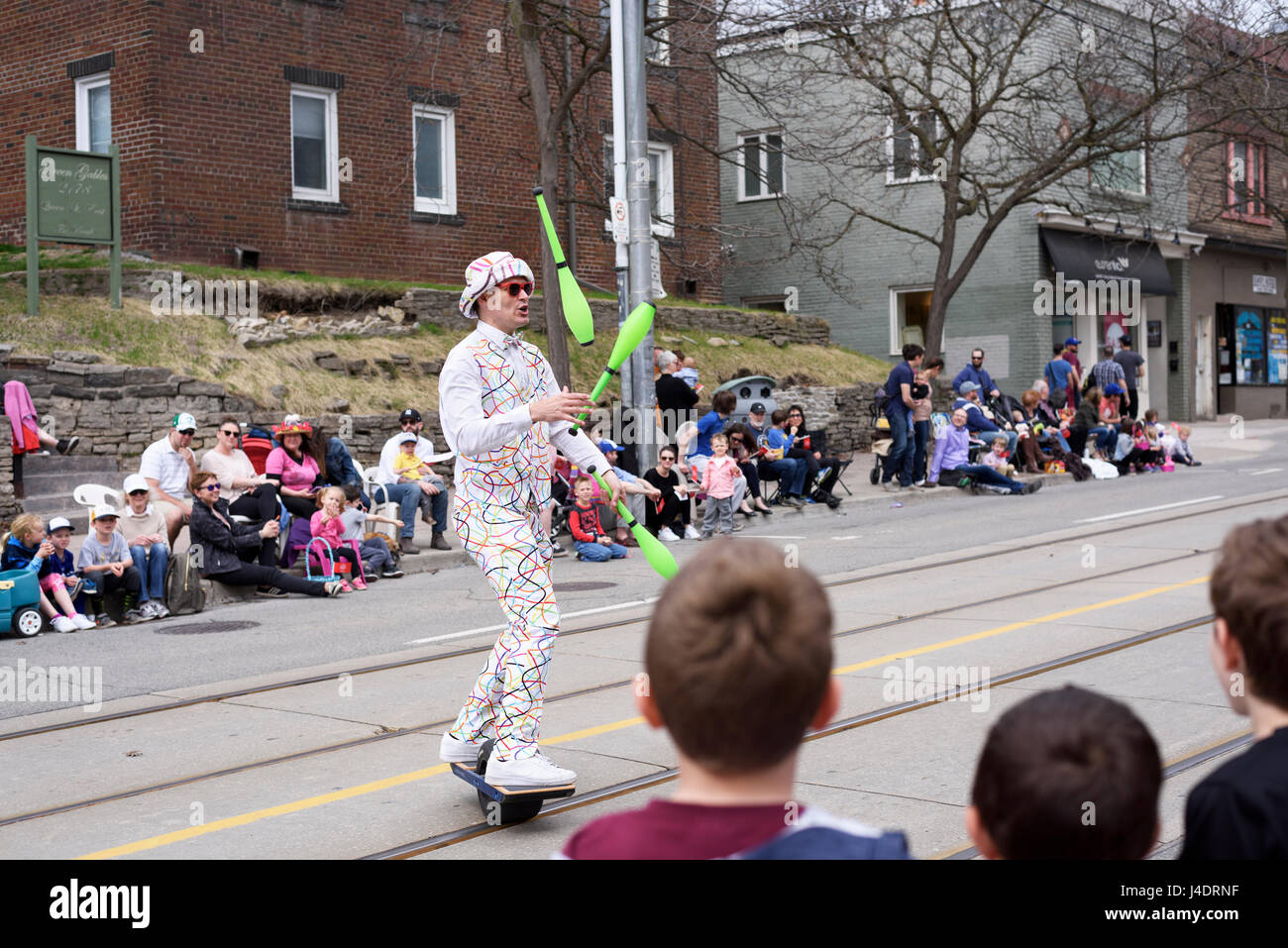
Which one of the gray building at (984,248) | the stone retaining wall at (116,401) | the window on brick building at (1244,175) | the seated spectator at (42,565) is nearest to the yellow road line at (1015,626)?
the seated spectator at (42,565)

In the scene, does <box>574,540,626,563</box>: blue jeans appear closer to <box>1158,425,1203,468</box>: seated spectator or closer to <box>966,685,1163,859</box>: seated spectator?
<box>1158,425,1203,468</box>: seated spectator

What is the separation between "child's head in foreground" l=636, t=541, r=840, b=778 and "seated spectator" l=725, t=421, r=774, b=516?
1542cm

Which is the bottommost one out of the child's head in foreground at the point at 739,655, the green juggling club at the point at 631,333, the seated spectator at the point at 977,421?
the child's head in foreground at the point at 739,655

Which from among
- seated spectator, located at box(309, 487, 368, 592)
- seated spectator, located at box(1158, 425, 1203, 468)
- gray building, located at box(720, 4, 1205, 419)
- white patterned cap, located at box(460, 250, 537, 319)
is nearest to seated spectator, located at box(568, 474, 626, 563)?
seated spectator, located at box(309, 487, 368, 592)

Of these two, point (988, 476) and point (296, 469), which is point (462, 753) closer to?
point (296, 469)

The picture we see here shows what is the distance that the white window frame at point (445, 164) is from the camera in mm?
25047

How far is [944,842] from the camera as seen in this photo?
5359 millimetres

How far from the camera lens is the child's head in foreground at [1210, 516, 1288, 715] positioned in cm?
241

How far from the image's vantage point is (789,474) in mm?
18844

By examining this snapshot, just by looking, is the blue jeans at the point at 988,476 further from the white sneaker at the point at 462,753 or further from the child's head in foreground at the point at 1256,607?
the child's head in foreground at the point at 1256,607

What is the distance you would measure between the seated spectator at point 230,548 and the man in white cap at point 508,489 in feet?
25.2

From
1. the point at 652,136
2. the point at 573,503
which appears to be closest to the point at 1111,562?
the point at 573,503

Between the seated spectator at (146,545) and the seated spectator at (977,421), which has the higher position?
the seated spectator at (977,421)

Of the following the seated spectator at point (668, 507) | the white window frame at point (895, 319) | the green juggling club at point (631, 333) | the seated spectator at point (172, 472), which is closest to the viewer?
the green juggling club at point (631, 333)
